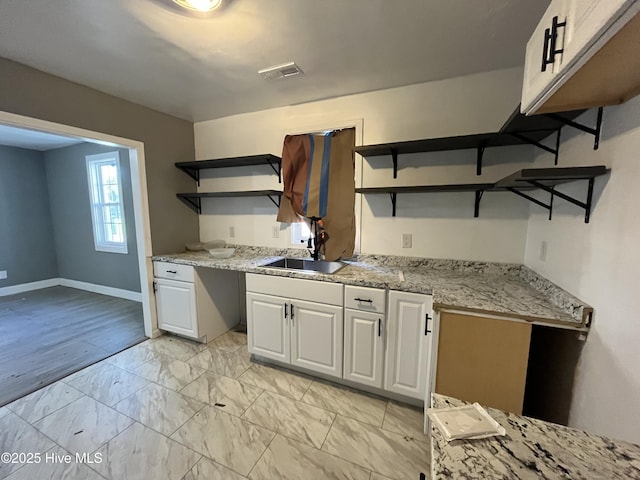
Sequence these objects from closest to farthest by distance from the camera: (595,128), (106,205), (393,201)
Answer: (595,128), (393,201), (106,205)

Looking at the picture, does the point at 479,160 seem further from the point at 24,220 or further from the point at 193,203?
the point at 24,220

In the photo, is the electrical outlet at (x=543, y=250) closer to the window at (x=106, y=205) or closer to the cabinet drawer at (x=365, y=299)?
the cabinet drawer at (x=365, y=299)

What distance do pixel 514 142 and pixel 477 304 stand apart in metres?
1.19

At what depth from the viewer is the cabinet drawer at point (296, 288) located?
183 centimetres

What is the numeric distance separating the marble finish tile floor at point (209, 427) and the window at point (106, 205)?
238cm

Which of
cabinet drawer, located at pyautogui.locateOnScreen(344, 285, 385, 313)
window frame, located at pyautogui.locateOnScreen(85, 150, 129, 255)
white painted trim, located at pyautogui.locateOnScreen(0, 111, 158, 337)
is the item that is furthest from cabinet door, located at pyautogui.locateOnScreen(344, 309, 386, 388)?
window frame, located at pyautogui.locateOnScreen(85, 150, 129, 255)

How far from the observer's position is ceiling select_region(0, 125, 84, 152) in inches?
132

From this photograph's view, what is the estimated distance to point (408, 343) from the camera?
5.51 ft

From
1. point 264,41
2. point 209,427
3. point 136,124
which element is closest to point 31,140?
point 136,124

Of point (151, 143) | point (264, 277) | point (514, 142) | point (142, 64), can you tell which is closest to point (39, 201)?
point (151, 143)

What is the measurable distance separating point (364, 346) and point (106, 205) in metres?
4.36

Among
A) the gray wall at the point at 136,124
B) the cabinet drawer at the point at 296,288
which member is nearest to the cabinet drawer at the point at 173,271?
the gray wall at the point at 136,124

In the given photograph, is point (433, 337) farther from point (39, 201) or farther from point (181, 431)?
point (39, 201)

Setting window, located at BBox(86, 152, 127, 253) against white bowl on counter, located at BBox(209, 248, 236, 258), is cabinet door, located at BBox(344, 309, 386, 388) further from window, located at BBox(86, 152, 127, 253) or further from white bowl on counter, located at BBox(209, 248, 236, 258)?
window, located at BBox(86, 152, 127, 253)
